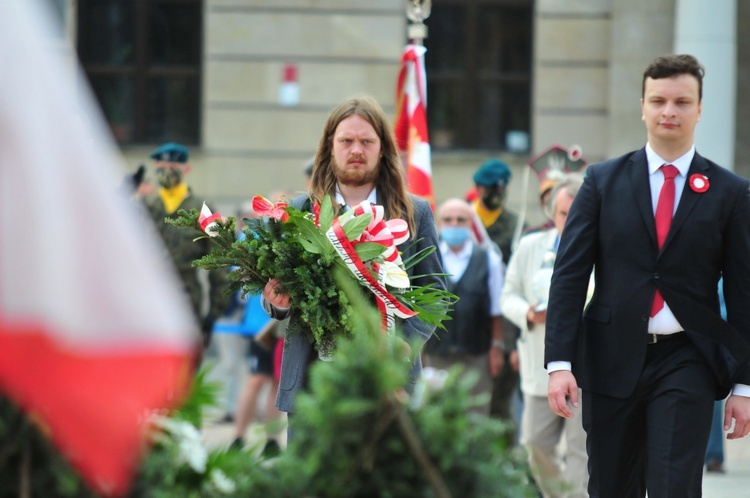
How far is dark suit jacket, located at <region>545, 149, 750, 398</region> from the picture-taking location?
5.01 m

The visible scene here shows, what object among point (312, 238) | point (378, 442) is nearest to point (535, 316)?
point (312, 238)

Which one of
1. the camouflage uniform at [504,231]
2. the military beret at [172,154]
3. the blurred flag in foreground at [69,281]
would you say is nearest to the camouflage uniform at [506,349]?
the camouflage uniform at [504,231]

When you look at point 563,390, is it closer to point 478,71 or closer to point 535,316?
point 535,316

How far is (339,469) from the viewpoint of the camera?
265 centimetres

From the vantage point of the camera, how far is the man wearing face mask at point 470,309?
30.4 ft

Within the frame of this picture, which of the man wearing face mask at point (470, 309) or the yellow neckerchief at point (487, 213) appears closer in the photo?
the man wearing face mask at point (470, 309)

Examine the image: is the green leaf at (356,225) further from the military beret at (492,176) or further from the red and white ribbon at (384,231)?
the military beret at (492,176)

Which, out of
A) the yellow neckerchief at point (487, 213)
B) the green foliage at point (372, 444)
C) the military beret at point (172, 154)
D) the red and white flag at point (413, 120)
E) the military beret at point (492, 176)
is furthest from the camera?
the military beret at point (172, 154)

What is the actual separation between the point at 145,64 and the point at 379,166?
13.4 metres

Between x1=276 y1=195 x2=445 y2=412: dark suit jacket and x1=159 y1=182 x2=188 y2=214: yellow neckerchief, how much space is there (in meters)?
5.36

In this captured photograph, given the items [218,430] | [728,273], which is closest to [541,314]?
[728,273]

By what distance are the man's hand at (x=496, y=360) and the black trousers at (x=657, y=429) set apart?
4.21m

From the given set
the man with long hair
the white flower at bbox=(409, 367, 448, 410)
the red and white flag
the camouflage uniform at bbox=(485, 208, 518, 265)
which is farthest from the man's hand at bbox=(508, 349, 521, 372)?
the white flower at bbox=(409, 367, 448, 410)

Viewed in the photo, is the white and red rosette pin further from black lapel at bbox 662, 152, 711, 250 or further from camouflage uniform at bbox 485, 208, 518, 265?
camouflage uniform at bbox 485, 208, 518, 265
